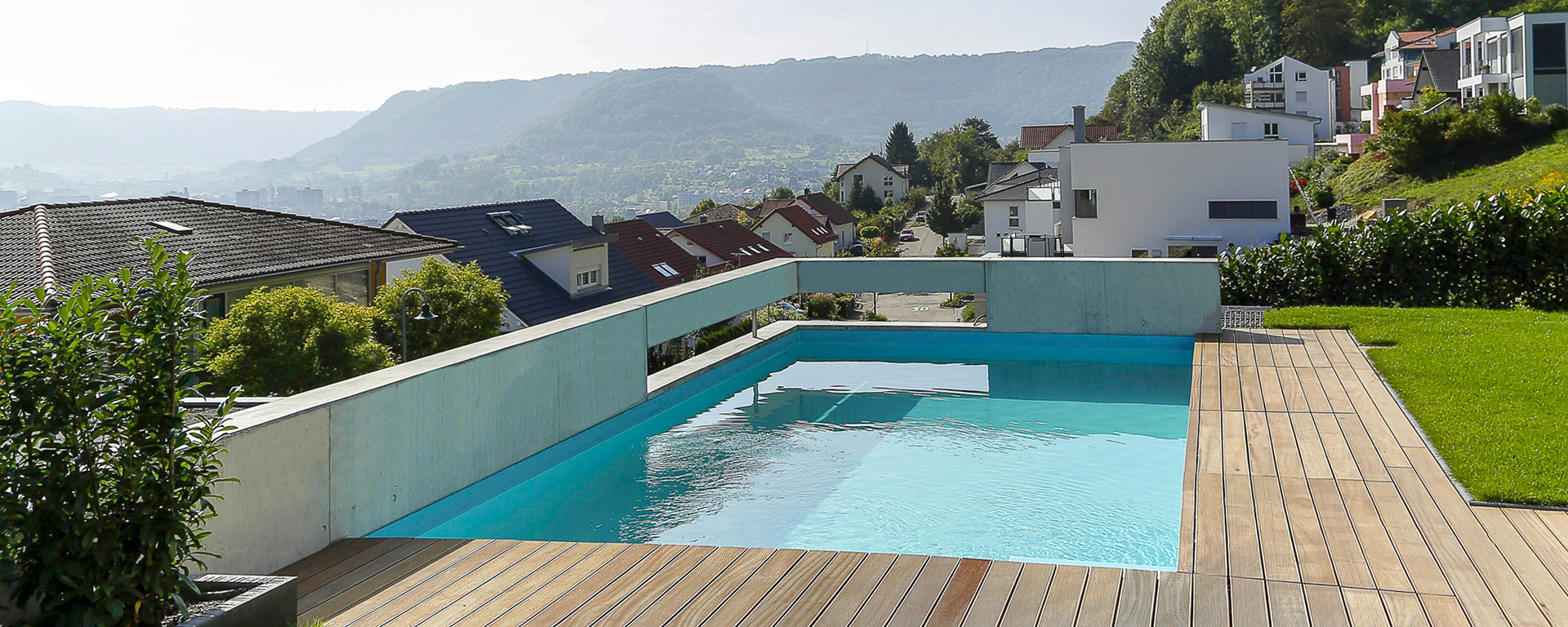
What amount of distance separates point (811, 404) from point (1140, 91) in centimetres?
6641

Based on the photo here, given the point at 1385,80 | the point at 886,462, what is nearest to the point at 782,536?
the point at 886,462

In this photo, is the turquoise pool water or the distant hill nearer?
the turquoise pool water

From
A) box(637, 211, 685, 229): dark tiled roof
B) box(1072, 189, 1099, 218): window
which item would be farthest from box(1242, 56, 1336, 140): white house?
box(637, 211, 685, 229): dark tiled roof

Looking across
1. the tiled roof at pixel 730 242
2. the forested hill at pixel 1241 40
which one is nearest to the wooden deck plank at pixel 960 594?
the tiled roof at pixel 730 242

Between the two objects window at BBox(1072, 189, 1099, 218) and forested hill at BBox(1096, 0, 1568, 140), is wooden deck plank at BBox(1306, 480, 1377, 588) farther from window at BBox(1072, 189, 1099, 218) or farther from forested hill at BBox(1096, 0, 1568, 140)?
forested hill at BBox(1096, 0, 1568, 140)

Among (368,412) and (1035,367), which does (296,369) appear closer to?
(368,412)

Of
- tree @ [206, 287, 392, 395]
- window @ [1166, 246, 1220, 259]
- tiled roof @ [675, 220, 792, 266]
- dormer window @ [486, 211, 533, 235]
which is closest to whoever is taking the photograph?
tree @ [206, 287, 392, 395]

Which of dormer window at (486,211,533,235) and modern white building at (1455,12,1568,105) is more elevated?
modern white building at (1455,12,1568,105)

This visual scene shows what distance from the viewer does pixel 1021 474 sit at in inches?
252

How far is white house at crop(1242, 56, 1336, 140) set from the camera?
55188mm

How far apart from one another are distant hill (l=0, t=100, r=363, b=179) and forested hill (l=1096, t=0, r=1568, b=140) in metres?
86.3

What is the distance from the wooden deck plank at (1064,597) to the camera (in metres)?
3.10

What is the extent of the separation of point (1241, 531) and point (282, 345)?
8.16 meters

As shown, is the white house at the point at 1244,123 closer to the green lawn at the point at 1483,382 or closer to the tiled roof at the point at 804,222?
the tiled roof at the point at 804,222
